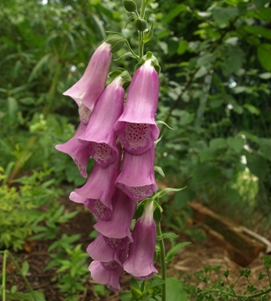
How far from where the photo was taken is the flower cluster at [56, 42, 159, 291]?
0.71 metres

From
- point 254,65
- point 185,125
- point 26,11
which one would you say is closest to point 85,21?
point 185,125

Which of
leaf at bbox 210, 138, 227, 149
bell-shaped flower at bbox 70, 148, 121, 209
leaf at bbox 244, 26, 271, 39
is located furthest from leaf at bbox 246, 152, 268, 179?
bell-shaped flower at bbox 70, 148, 121, 209

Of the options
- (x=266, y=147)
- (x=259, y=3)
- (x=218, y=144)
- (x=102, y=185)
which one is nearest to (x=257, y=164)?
(x=266, y=147)

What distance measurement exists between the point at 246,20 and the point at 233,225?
1.42m

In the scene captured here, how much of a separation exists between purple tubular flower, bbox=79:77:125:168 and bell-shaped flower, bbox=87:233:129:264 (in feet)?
0.71

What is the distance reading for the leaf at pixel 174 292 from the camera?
0.93 metres

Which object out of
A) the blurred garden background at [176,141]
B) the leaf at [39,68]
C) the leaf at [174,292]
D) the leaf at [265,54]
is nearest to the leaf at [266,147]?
the blurred garden background at [176,141]

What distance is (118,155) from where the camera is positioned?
0.76 m

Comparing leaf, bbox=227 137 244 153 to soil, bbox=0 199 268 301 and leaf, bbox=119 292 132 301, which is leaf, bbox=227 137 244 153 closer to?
soil, bbox=0 199 268 301

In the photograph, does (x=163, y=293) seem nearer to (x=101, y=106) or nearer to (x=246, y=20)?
(x=101, y=106)

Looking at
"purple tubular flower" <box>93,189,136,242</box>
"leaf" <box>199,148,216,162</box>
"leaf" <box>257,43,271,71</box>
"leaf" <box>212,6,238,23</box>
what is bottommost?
"leaf" <box>199,148,216,162</box>

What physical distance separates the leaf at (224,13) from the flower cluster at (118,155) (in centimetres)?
76

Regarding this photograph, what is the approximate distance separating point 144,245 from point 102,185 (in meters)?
0.19

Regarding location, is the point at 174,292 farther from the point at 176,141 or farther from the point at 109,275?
the point at 176,141
